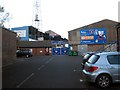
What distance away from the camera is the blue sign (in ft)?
226

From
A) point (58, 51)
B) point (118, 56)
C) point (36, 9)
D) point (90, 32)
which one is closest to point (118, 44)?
point (118, 56)

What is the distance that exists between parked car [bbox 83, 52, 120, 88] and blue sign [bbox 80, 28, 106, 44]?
56023mm

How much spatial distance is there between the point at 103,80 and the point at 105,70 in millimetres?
461

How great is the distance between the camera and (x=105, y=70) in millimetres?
12727

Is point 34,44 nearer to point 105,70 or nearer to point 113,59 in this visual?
point 113,59

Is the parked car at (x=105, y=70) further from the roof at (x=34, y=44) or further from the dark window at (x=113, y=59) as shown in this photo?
the roof at (x=34, y=44)

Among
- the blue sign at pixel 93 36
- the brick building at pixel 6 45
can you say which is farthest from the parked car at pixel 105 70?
the blue sign at pixel 93 36

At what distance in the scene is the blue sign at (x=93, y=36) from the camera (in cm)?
6894

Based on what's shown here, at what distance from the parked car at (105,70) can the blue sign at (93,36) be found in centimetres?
5602

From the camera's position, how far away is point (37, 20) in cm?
10400

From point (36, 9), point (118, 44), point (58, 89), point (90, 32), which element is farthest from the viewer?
point (36, 9)

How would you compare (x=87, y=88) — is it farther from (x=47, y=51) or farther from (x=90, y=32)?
(x=47, y=51)

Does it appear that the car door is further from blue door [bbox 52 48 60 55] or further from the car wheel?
blue door [bbox 52 48 60 55]

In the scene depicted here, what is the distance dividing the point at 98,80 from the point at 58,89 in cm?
180
